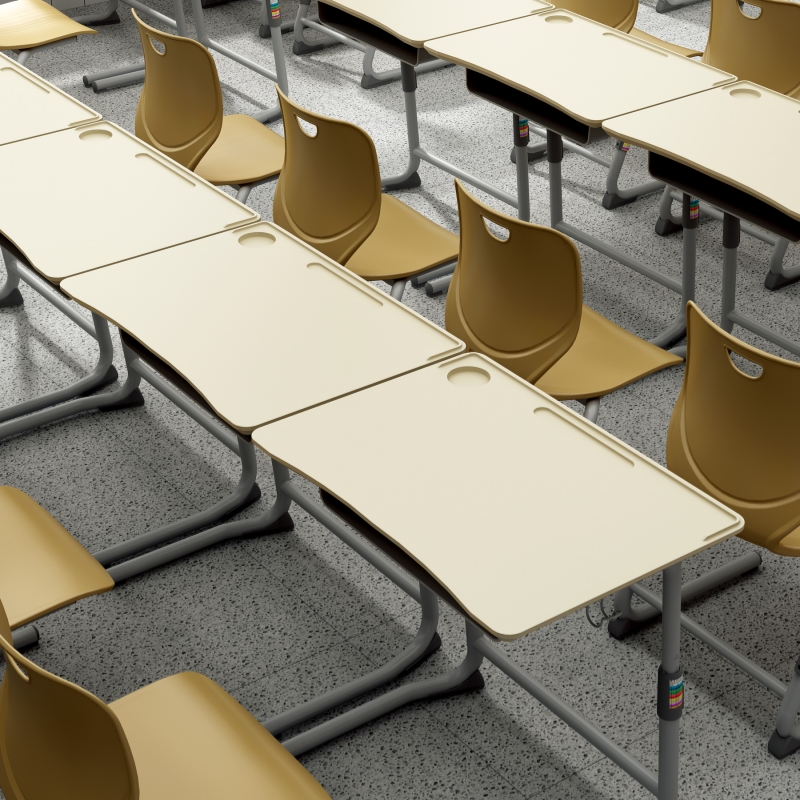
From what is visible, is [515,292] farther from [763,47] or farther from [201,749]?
[763,47]

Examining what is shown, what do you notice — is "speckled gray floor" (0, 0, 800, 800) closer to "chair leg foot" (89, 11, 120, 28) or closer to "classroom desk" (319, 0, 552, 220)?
"classroom desk" (319, 0, 552, 220)

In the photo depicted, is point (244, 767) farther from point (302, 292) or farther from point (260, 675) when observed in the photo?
point (302, 292)

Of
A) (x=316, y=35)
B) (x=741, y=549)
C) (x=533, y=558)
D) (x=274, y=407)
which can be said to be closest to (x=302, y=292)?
(x=274, y=407)

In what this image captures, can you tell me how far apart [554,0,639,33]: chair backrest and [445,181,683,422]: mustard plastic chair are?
6.69ft

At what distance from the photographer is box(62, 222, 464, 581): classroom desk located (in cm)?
221

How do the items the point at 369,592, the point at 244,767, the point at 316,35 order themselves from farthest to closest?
1. the point at 316,35
2. the point at 369,592
3. the point at 244,767

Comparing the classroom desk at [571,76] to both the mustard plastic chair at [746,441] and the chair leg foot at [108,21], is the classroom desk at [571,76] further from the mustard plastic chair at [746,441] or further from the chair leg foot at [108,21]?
the chair leg foot at [108,21]

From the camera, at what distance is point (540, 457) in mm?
1988


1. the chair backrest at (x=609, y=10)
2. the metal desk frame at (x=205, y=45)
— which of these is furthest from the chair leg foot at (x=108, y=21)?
the chair backrest at (x=609, y=10)

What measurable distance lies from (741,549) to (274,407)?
1.39m

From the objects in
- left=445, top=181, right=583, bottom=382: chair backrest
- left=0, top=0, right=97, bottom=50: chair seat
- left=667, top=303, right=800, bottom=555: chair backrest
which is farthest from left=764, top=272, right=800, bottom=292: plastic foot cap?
left=0, top=0, right=97, bottom=50: chair seat

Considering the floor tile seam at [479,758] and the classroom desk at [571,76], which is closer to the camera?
the floor tile seam at [479,758]

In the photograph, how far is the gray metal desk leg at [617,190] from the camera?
4.52 metres

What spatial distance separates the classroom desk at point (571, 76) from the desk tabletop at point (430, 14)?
0.19 ft
